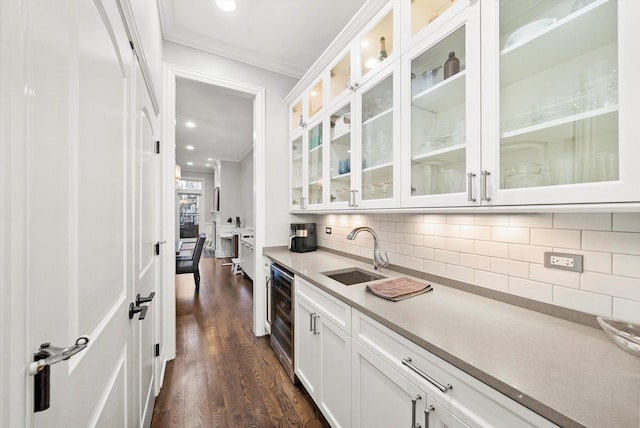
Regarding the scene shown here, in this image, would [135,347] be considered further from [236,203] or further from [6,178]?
[236,203]

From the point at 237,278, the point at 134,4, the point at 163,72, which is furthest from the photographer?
the point at 237,278

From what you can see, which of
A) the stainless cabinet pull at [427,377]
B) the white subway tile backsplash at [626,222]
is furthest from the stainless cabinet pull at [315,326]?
the white subway tile backsplash at [626,222]

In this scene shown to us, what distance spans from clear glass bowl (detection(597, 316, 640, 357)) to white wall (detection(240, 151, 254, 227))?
5824mm

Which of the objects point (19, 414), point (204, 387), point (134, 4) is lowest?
point (204, 387)

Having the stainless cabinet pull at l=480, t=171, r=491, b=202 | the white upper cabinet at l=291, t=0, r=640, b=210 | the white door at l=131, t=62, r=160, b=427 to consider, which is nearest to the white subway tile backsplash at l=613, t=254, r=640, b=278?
the white upper cabinet at l=291, t=0, r=640, b=210

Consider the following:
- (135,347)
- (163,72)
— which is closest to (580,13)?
(135,347)

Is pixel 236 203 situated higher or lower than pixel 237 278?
higher

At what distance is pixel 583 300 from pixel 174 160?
274 centimetres

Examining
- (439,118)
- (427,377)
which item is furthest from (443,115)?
(427,377)

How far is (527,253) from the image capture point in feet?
3.58

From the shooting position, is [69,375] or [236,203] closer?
[69,375]

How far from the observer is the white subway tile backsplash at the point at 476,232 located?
1.24m

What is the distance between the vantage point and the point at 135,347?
1.14 m

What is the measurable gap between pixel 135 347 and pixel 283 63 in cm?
273
